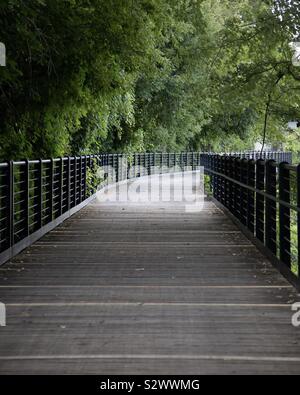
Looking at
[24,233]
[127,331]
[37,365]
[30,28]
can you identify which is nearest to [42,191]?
[24,233]

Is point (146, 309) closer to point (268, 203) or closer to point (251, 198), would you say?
point (268, 203)

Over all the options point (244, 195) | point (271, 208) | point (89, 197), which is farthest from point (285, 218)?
point (89, 197)

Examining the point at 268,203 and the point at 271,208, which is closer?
the point at 271,208

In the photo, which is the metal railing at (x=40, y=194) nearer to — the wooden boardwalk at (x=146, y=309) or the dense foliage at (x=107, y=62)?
the wooden boardwalk at (x=146, y=309)

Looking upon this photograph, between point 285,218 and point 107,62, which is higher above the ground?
point 107,62

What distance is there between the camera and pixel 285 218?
9703 millimetres

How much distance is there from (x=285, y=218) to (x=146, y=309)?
2.75m

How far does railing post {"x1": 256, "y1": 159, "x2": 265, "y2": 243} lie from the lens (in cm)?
1213

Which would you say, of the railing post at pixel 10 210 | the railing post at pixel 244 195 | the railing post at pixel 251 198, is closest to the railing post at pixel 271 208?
the railing post at pixel 251 198

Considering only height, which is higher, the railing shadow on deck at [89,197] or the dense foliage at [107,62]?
the dense foliage at [107,62]

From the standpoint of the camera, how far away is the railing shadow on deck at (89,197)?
980cm

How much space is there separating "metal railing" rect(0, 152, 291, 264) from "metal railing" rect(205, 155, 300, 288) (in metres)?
3.53

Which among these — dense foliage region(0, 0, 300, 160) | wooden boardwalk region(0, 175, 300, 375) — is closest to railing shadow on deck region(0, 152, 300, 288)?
wooden boardwalk region(0, 175, 300, 375)
